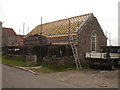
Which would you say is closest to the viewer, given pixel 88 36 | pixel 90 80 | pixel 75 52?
pixel 90 80

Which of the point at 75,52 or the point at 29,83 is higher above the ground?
the point at 75,52

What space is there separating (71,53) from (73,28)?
4.51 m

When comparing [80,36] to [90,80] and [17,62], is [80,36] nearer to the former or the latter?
[17,62]

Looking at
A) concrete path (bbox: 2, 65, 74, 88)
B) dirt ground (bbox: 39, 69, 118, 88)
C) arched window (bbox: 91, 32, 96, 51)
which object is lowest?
dirt ground (bbox: 39, 69, 118, 88)

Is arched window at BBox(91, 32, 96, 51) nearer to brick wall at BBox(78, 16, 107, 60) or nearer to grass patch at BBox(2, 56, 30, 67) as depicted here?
brick wall at BBox(78, 16, 107, 60)

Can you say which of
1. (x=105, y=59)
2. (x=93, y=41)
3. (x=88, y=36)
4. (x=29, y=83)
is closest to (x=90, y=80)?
(x=29, y=83)

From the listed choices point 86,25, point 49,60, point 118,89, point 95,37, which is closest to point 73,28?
point 86,25

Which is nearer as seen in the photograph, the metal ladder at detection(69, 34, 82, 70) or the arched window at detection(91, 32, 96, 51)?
the metal ladder at detection(69, 34, 82, 70)

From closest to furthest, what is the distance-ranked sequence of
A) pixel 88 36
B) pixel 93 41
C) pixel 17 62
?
pixel 17 62 < pixel 88 36 < pixel 93 41

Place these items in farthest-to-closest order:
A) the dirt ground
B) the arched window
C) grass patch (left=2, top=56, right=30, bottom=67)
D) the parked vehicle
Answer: the arched window
grass patch (left=2, top=56, right=30, bottom=67)
the parked vehicle
the dirt ground

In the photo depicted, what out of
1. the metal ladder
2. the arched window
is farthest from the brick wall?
the metal ladder

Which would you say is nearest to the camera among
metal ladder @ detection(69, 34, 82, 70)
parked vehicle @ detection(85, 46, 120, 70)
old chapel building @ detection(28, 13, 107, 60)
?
parked vehicle @ detection(85, 46, 120, 70)

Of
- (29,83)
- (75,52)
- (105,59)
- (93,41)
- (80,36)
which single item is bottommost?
(29,83)

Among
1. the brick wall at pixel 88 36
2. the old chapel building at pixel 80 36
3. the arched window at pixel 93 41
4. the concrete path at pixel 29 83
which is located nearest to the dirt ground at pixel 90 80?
the concrete path at pixel 29 83
